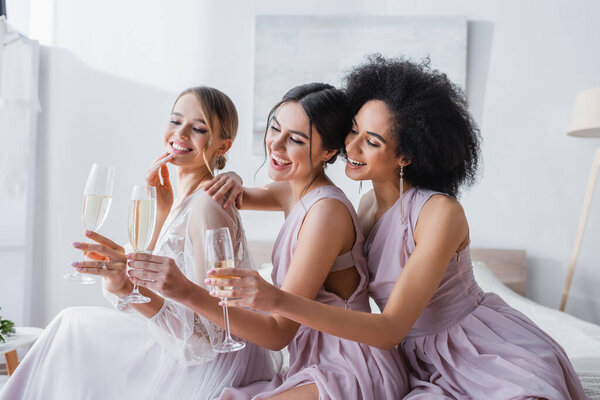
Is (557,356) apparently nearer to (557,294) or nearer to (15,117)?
(557,294)

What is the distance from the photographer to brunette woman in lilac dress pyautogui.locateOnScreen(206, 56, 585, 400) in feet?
4.85

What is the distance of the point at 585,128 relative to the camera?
12.1 ft

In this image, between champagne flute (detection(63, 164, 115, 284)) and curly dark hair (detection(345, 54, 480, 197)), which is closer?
champagne flute (detection(63, 164, 115, 284))

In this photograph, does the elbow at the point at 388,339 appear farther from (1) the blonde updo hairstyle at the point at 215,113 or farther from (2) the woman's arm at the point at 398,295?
(1) the blonde updo hairstyle at the point at 215,113

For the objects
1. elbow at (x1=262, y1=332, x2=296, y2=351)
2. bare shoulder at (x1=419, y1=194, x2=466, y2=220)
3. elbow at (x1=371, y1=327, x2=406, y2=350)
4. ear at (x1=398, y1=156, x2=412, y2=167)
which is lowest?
elbow at (x1=262, y1=332, x2=296, y2=351)

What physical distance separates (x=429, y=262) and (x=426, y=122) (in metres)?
0.43

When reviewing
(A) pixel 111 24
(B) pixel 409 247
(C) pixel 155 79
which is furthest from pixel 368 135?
(A) pixel 111 24

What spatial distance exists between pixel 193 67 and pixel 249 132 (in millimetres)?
635

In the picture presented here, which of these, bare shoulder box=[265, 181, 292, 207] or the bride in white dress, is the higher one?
bare shoulder box=[265, 181, 292, 207]

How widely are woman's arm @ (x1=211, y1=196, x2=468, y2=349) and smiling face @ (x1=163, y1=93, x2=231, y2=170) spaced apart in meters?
0.77

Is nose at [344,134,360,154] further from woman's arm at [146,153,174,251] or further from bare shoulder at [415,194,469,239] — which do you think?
woman's arm at [146,153,174,251]

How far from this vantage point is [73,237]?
4.28m

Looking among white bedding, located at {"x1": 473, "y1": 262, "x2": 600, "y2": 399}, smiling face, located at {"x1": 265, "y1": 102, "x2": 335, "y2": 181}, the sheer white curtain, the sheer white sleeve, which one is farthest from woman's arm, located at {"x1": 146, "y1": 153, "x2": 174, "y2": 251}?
the sheer white curtain

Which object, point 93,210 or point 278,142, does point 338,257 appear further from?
point 93,210
